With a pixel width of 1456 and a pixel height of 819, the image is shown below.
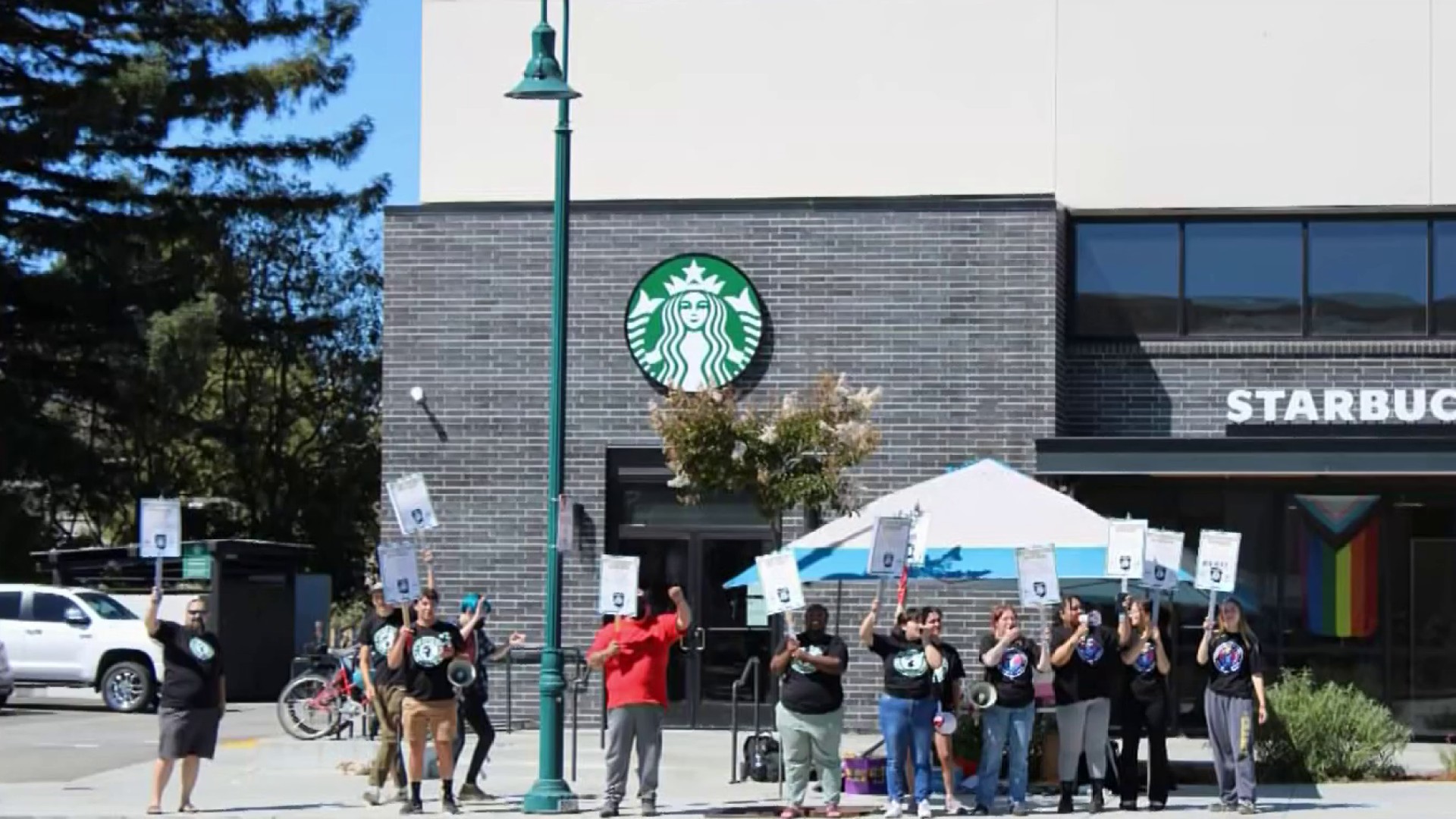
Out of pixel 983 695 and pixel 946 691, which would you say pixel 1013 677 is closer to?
pixel 983 695

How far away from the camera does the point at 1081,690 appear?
711 inches

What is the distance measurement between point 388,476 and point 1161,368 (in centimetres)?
891

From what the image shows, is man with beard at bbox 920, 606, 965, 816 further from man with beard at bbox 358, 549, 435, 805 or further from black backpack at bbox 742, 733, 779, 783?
man with beard at bbox 358, 549, 435, 805

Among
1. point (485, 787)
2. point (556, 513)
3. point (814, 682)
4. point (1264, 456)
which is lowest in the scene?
point (485, 787)

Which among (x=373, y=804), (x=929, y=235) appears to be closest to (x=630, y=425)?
(x=929, y=235)

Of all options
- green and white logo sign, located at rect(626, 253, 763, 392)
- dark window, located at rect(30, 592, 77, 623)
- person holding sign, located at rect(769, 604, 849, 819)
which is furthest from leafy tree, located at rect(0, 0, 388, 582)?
person holding sign, located at rect(769, 604, 849, 819)

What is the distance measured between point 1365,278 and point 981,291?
4355 mm

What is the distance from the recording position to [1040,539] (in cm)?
1922

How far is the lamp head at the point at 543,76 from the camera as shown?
17453 millimetres

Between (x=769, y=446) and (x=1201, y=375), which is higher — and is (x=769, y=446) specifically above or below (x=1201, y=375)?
below

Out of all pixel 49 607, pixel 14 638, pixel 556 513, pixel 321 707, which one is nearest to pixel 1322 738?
pixel 556 513

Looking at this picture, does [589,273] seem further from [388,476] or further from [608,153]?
[388,476]

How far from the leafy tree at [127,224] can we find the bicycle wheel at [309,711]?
13240 mm

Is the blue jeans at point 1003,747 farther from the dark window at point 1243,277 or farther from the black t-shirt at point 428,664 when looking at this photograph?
the dark window at point 1243,277
